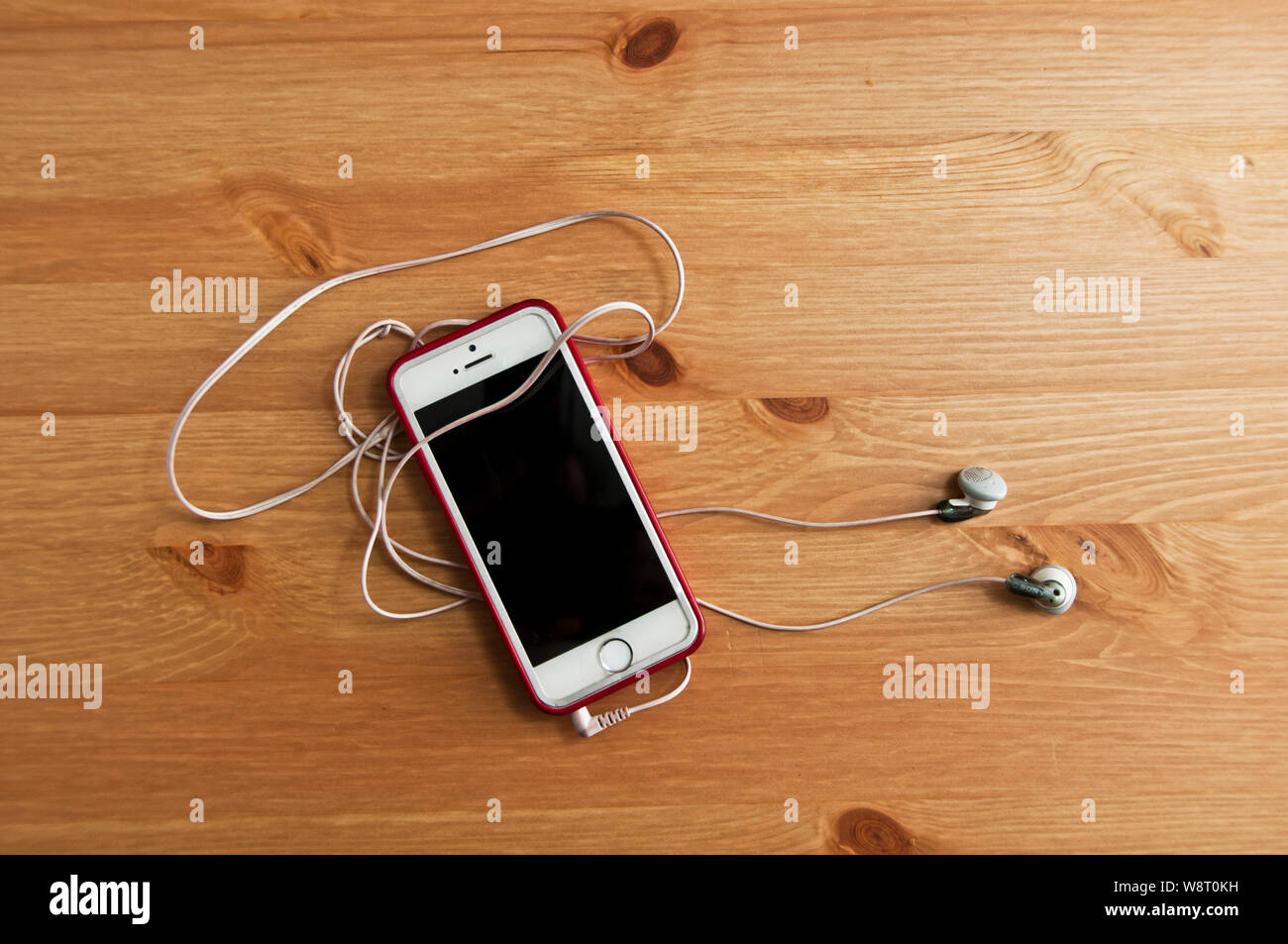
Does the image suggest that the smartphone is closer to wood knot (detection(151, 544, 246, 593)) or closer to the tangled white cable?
the tangled white cable

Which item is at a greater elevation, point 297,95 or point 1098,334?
point 297,95

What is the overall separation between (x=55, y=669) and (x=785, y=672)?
25.9 inches

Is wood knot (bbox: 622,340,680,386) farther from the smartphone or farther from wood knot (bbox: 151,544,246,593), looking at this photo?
wood knot (bbox: 151,544,246,593)

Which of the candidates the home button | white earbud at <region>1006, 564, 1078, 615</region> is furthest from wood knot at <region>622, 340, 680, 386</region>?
white earbud at <region>1006, 564, 1078, 615</region>

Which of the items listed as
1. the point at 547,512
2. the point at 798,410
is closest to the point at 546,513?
the point at 547,512

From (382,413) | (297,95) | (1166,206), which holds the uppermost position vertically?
(297,95)

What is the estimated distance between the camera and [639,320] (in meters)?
0.74

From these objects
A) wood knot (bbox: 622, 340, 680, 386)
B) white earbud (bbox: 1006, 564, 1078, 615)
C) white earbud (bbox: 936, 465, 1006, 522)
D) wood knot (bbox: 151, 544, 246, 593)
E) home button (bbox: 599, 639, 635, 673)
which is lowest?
home button (bbox: 599, 639, 635, 673)

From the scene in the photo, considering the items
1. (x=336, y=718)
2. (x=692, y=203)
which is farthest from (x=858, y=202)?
(x=336, y=718)

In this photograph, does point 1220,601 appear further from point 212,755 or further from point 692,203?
point 212,755

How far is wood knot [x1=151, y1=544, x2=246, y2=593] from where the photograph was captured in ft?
2.41

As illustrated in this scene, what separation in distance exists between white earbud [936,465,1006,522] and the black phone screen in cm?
26

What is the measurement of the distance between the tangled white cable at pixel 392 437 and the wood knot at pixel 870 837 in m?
0.17

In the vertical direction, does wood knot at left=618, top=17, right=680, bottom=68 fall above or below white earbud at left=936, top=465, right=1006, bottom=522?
above
